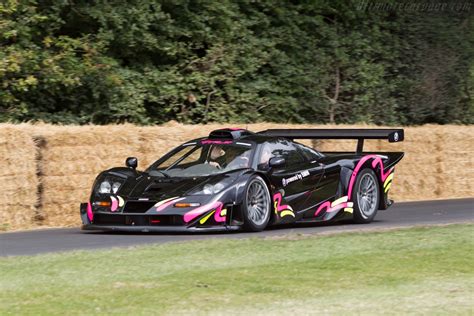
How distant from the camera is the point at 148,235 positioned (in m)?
12.4

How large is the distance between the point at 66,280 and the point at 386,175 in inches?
295

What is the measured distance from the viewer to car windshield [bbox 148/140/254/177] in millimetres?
13086

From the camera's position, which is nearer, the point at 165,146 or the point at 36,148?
the point at 36,148

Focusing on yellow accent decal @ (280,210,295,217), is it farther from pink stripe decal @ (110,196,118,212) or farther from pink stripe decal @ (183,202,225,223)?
pink stripe decal @ (110,196,118,212)

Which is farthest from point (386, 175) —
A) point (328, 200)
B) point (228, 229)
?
point (228, 229)

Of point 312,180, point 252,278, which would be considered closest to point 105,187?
point 312,180

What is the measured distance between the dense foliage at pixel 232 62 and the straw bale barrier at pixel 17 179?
4873mm

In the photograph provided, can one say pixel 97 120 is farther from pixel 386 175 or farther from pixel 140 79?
pixel 386 175

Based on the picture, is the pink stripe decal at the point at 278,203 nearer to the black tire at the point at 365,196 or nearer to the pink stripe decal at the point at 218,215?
the pink stripe decal at the point at 218,215

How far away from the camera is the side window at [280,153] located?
13.3 metres

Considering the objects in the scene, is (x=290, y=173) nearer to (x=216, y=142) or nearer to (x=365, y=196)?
(x=216, y=142)

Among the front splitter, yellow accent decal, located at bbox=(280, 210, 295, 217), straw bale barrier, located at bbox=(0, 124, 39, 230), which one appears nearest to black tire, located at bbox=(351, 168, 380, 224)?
yellow accent decal, located at bbox=(280, 210, 295, 217)

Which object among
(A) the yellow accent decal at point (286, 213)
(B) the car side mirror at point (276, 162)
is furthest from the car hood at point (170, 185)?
(A) the yellow accent decal at point (286, 213)

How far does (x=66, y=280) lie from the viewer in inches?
329
